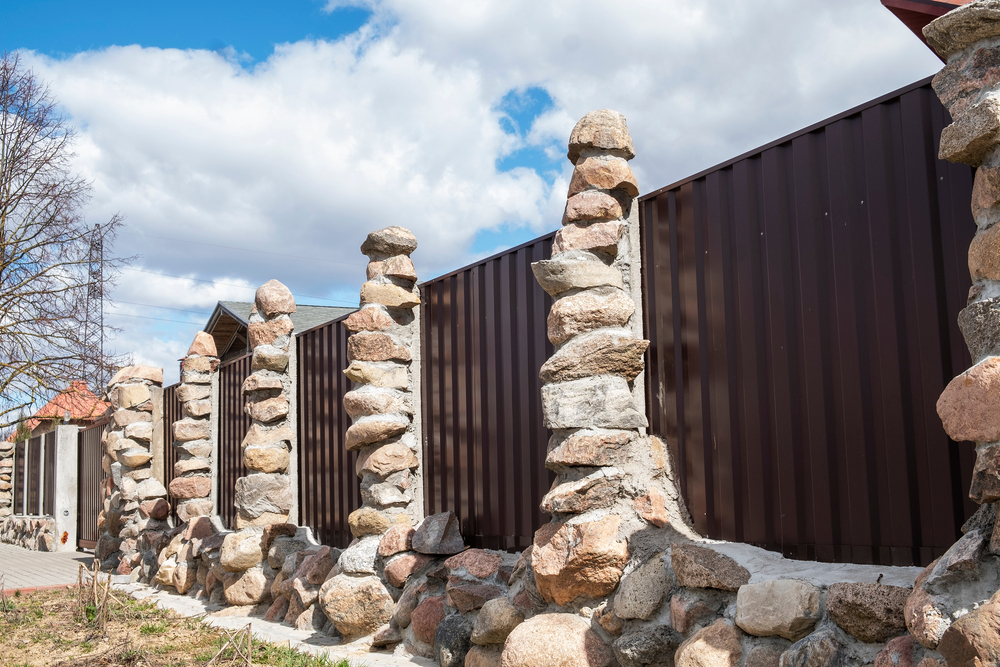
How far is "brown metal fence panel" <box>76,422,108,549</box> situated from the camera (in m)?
13.3

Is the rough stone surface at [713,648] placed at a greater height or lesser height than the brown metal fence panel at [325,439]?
lesser

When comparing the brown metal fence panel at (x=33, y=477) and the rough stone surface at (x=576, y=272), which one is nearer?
the rough stone surface at (x=576, y=272)

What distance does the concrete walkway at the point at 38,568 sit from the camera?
9453mm

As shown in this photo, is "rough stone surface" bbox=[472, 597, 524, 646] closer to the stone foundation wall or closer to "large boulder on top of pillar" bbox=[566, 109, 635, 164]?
"large boulder on top of pillar" bbox=[566, 109, 635, 164]

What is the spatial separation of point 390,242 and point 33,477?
46.2ft

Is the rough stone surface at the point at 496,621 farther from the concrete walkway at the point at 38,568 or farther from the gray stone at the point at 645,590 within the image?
the concrete walkway at the point at 38,568

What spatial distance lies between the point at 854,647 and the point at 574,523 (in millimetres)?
1388

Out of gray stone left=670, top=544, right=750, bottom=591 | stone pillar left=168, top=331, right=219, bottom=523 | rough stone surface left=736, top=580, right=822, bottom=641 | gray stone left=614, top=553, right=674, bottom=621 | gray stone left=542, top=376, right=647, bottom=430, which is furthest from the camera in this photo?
stone pillar left=168, top=331, right=219, bottom=523

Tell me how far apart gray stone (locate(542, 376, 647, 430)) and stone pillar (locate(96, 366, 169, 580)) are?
7.32 metres

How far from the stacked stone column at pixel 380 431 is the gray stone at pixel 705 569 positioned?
93.8 inches

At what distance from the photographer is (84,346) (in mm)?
14023

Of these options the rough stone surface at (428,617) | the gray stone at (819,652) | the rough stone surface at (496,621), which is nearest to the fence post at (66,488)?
the rough stone surface at (428,617)

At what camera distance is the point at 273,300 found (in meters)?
7.69

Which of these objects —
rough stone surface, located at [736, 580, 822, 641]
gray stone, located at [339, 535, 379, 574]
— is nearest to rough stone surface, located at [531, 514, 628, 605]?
rough stone surface, located at [736, 580, 822, 641]
